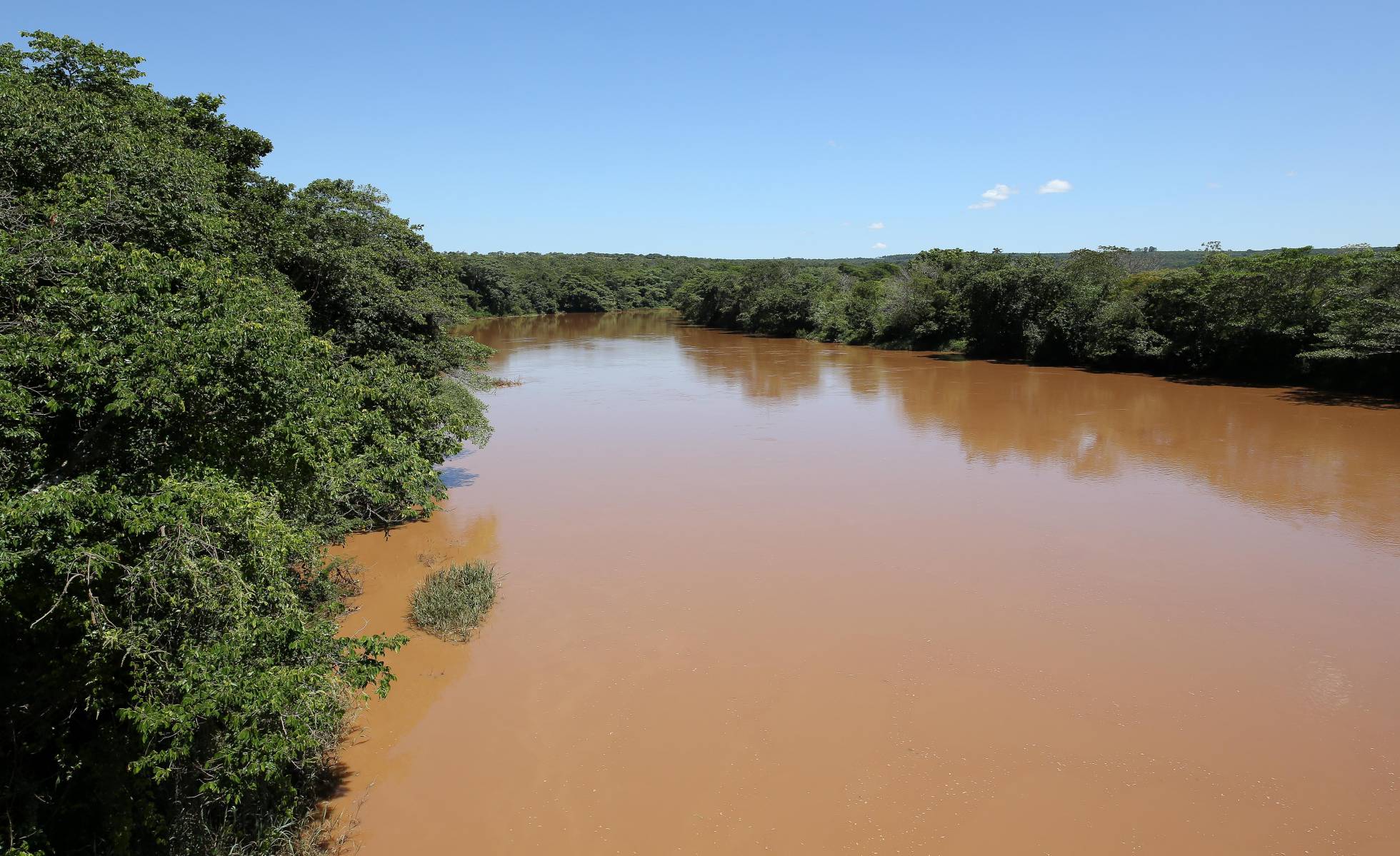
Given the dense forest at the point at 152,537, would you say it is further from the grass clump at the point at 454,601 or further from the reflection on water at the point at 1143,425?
the reflection on water at the point at 1143,425

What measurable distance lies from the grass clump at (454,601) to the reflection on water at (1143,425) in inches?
524

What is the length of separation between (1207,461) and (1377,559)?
258 inches

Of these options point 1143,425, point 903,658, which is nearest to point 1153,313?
point 1143,425

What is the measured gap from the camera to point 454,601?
1061cm

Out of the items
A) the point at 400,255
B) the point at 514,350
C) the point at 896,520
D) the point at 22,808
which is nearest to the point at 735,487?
the point at 896,520

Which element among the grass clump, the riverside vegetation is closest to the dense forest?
the riverside vegetation

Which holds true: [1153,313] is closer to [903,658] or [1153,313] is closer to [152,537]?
[903,658]

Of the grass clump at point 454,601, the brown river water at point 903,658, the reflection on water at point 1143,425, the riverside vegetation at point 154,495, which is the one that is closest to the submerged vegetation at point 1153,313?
the reflection on water at point 1143,425

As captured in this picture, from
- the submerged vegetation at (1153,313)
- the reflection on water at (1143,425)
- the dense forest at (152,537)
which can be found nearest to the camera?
the dense forest at (152,537)

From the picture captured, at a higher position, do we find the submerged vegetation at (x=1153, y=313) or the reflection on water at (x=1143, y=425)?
the submerged vegetation at (x=1153, y=313)

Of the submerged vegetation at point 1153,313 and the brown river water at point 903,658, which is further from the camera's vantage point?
the submerged vegetation at point 1153,313

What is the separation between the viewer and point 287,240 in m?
11.3

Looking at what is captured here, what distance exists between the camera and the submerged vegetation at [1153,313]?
25.2 m

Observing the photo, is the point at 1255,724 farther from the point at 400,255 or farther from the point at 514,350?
the point at 514,350
